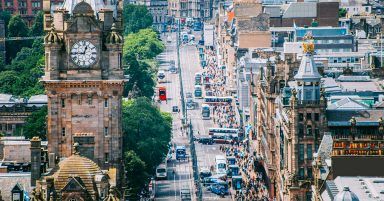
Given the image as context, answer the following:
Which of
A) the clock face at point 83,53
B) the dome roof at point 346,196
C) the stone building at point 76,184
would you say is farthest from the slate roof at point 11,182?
the dome roof at point 346,196

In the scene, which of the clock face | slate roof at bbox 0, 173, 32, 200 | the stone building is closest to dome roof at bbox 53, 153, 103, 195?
the stone building

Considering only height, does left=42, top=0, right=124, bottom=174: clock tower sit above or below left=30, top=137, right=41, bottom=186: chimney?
above

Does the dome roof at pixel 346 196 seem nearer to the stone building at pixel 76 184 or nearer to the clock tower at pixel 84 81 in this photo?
the stone building at pixel 76 184

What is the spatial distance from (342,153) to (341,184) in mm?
10247

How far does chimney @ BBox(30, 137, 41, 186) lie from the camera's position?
495ft

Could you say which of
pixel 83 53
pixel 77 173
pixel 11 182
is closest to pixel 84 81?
pixel 83 53

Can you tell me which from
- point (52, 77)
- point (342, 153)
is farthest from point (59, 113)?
point (342, 153)

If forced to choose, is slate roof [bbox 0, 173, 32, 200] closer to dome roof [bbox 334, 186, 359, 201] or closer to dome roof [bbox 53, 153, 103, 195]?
dome roof [bbox 53, 153, 103, 195]

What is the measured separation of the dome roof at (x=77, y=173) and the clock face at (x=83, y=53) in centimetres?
3014

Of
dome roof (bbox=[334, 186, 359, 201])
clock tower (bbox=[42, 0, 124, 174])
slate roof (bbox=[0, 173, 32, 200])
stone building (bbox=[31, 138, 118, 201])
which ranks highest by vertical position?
clock tower (bbox=[42, 0, 124, 174])

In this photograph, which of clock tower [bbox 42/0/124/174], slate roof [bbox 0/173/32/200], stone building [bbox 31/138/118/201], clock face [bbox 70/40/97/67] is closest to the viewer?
stone building [bbox 31/138/118/201]

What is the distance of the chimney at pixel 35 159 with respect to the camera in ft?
495

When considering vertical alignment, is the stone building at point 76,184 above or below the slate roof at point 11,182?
above

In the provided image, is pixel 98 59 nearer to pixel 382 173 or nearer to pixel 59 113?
pixel 59 113
